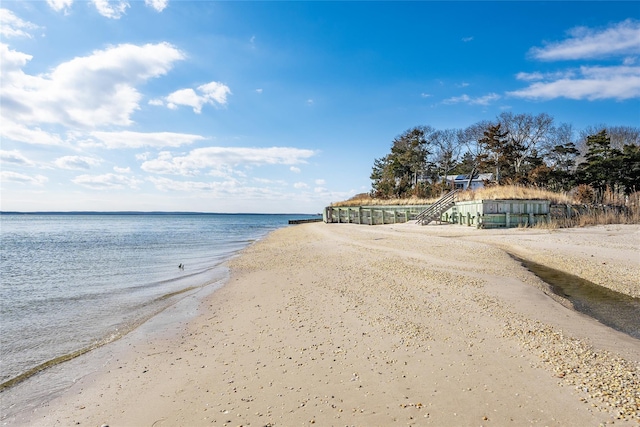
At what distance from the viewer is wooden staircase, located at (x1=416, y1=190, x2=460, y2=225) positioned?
28.2 m

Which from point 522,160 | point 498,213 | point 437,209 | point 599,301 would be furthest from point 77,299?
point 522,160

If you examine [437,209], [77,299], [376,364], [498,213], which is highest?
[437,209]

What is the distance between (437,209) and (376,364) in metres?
26.6

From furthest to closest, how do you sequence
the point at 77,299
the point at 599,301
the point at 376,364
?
the point at 77,299 → the point at 599,301 → the point at 376,364

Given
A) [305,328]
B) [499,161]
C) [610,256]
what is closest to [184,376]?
[305,328]

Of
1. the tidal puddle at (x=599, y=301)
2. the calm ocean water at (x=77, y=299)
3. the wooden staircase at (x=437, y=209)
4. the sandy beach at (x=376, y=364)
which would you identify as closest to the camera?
the sandy beach at (x=376, y=364)

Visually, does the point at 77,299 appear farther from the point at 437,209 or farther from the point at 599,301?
the point at 437,209

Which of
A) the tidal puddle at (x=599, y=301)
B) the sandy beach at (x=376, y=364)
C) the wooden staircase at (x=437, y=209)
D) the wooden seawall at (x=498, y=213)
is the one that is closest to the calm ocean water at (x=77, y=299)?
the sandy beach at (x=376, y=364)

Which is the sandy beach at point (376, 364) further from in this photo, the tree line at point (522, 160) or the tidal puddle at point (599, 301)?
the tree line at point (522, 160)

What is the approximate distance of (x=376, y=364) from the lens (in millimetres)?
4449

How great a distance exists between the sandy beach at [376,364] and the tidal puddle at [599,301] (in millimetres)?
433

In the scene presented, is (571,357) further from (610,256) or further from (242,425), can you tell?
(610,256)

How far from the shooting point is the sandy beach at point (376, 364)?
11.2 feet

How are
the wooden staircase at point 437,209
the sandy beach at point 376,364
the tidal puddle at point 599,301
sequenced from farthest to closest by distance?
the wooden staircase at point 437,209 → the tidal puddle at point 599,301 → the sandy beach at point 376,364
